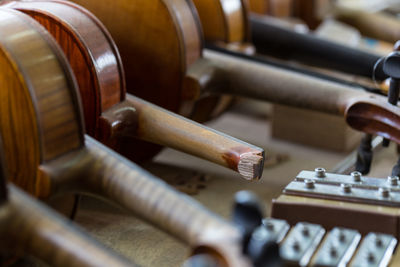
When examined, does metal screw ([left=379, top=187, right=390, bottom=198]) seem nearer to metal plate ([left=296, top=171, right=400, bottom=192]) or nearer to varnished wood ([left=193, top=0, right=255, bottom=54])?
metal plate ([left=296, top=171, right=400, bottom=192])

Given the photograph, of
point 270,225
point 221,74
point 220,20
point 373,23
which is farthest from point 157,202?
point 373,23

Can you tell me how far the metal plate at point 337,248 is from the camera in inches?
42.7

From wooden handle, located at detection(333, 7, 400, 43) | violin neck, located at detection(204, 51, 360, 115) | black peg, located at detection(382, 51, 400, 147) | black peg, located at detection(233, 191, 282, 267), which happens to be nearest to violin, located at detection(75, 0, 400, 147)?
violin neck, located at detection(204, 51, 360, 115)

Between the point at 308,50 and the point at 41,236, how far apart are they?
154cm

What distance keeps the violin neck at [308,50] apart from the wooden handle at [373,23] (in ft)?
2.73

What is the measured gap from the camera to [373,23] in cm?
318

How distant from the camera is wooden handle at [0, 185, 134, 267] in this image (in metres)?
1.03

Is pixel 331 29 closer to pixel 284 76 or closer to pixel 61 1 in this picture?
pixel 284 76

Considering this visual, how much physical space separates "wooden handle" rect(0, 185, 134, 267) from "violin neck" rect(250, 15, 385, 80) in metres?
1.43

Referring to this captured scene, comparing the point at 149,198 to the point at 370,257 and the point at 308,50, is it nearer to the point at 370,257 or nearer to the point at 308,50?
the point at 370,257

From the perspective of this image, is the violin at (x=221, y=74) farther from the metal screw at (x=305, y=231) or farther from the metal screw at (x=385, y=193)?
the metal screw at (x=305, y=231)

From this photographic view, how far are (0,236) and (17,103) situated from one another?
0.31 metres

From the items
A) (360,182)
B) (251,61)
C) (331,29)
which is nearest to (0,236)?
(360,182)

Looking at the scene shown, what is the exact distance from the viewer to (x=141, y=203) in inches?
46.2
